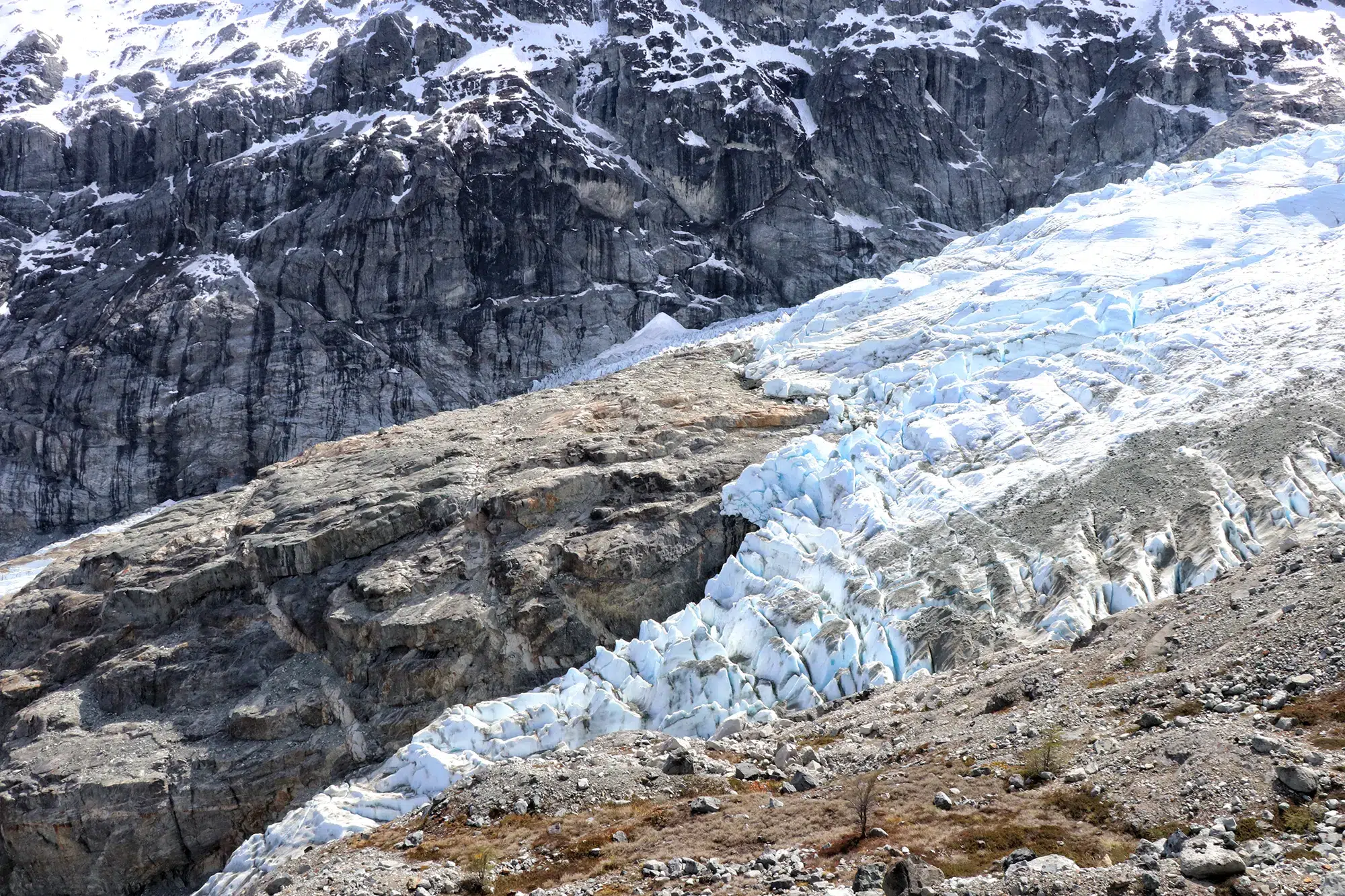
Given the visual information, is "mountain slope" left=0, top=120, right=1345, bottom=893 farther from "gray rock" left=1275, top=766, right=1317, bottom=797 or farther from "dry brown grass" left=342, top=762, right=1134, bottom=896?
"gray rock" left=1275, top=766, right=1317, bottom=797

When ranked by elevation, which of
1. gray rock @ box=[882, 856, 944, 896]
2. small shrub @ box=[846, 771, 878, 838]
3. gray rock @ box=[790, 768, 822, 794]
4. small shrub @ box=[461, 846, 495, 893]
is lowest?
small shrub @ box=[461, 846, 495, 893]

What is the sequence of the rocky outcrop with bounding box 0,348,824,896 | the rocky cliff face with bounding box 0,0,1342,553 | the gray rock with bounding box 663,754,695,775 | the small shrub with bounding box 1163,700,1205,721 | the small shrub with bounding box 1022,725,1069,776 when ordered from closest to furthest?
1. the small shrub with bounding box 1022,725,1069,776
2. the small shrub with bounding box 1163,700,1205,721
3. the gray rock with bounding box 663,754,695,775
4. the rocky outcrop with bounding box 0,348,824,896
5. the rocky cliff face with bounding box 0,0,1342,553

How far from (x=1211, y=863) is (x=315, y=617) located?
4204 cm

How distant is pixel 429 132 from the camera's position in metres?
109

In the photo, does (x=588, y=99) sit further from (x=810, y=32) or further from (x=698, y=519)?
(x=698, y=519)

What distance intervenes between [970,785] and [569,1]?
123420 millimetres

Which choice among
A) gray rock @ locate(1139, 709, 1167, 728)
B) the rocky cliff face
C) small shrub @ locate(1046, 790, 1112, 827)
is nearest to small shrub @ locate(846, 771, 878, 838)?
small shrub @ locate(1046, 790, 1112, 827)

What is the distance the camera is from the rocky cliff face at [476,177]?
96.6 meters

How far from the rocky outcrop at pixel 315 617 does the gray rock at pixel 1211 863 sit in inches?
1275

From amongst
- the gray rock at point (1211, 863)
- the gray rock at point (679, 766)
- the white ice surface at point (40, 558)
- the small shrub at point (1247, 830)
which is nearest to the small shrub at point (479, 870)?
the gray rock at point (679, 766)

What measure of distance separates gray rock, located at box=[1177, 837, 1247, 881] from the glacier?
18633 millimetres

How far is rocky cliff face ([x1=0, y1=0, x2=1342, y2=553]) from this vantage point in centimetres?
9656

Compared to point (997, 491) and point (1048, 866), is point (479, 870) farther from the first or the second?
point (997, 491)

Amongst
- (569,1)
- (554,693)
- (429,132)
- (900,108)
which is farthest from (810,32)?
→ (554,693)
